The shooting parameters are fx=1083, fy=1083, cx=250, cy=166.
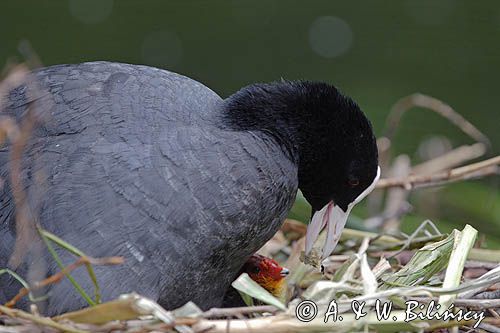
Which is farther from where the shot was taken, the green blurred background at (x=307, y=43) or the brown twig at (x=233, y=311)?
the green blurred background at (x=307, y=43)

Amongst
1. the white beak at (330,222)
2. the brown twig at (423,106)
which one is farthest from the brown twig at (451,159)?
the white beak at (330,222)

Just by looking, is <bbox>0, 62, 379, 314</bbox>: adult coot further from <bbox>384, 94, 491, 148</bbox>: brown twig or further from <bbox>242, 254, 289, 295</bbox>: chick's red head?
<bbox>384, 94, 491, 148</bbox>: brown twig

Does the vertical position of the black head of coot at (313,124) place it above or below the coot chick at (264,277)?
above

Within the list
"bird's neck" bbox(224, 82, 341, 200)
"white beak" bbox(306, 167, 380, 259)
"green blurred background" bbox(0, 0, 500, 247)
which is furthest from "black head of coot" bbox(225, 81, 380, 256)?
"green blurred background" bbox(0, 0, 500, 247)

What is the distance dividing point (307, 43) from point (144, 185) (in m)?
3.99

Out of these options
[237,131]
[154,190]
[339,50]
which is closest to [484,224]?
[237,131]

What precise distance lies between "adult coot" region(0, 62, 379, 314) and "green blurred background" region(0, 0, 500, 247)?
226 centimetres

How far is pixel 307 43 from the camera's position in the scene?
6.60 meters

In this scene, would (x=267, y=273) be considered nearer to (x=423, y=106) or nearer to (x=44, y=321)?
(x=44, y=321)

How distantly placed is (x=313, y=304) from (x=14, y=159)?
0.74 metres

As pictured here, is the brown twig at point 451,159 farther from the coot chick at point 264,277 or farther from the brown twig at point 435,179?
the coot chick at point 264,277

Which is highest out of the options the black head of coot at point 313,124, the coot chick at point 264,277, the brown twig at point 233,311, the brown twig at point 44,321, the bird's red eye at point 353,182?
the black head of coot at point 313,124

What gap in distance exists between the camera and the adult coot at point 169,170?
2715mm

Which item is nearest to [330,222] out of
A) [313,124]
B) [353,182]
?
[353,182]
